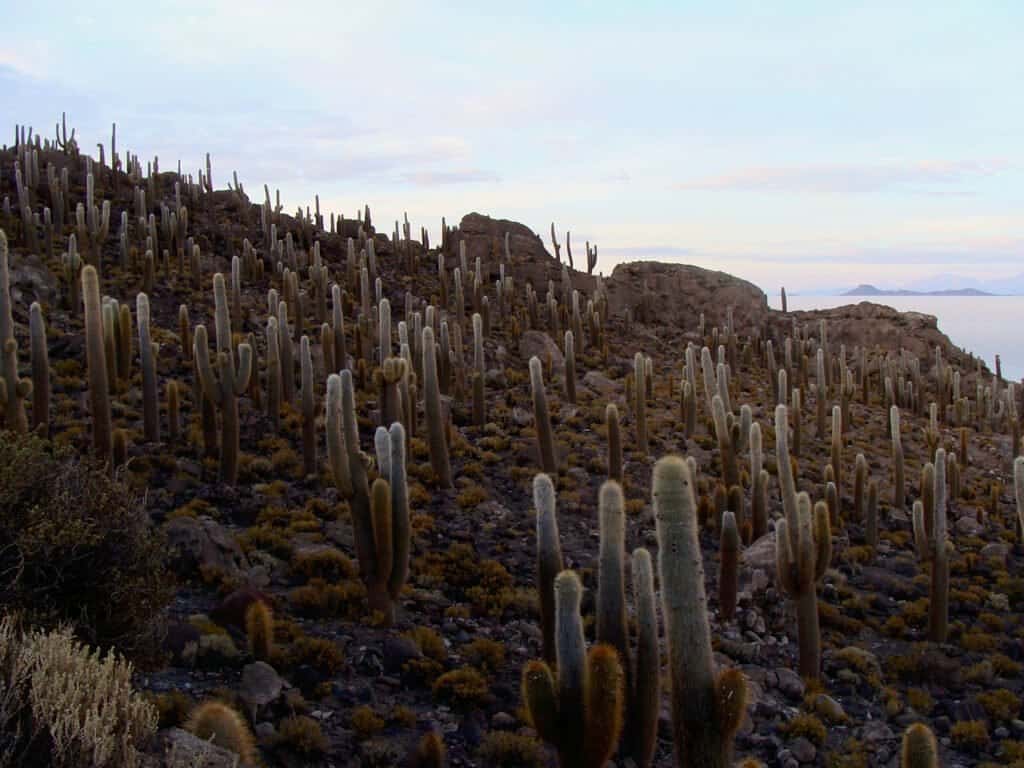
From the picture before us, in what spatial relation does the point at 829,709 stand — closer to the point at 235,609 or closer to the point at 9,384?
the point at 235,609

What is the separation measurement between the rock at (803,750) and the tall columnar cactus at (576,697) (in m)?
3.22

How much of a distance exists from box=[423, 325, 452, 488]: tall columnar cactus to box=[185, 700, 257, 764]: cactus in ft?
26.2

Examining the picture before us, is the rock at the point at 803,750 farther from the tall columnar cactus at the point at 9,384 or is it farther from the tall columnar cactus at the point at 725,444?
the tall columnar cactus at the point at 9,384

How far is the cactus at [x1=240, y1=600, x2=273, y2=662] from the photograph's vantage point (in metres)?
7.84

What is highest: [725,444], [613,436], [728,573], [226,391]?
[226,391]

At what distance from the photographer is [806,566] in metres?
9.52

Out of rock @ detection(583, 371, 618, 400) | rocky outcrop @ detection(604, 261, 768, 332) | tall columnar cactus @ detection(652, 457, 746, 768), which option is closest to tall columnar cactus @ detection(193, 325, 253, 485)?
tall columnar cactus @ detection(652, 457, 746, 768)

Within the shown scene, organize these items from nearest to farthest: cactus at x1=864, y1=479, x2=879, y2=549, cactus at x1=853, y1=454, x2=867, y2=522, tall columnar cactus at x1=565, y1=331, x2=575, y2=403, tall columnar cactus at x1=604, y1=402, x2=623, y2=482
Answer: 1. tall columnar cactus at x1=604, y1=402, x2=623, y2=482
2. cactus at x1=864, y1=479, x2=879, y2=549
3. cactus at x1=853, y1=454, x2=867, y2=522
4. tall columnar cactus at x1=565, y1=331, x2=575, y2=403

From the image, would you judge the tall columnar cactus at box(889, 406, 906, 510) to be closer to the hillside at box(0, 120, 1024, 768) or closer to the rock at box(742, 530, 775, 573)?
the hillside at box(0, 120, 1024, 768)

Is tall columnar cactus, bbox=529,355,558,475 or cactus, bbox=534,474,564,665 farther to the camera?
tall columnar cactus, bbox=529,355,558,475

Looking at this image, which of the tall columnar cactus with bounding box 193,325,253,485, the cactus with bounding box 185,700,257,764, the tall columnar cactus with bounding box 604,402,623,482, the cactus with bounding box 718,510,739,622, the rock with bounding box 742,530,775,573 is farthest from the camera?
the tall columnar cactus with bounding box 604,402,623,482

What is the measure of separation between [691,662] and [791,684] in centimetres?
504

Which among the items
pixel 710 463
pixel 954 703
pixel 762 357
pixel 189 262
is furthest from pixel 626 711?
pixel 762 357

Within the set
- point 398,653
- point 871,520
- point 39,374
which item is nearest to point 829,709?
point 398,653
